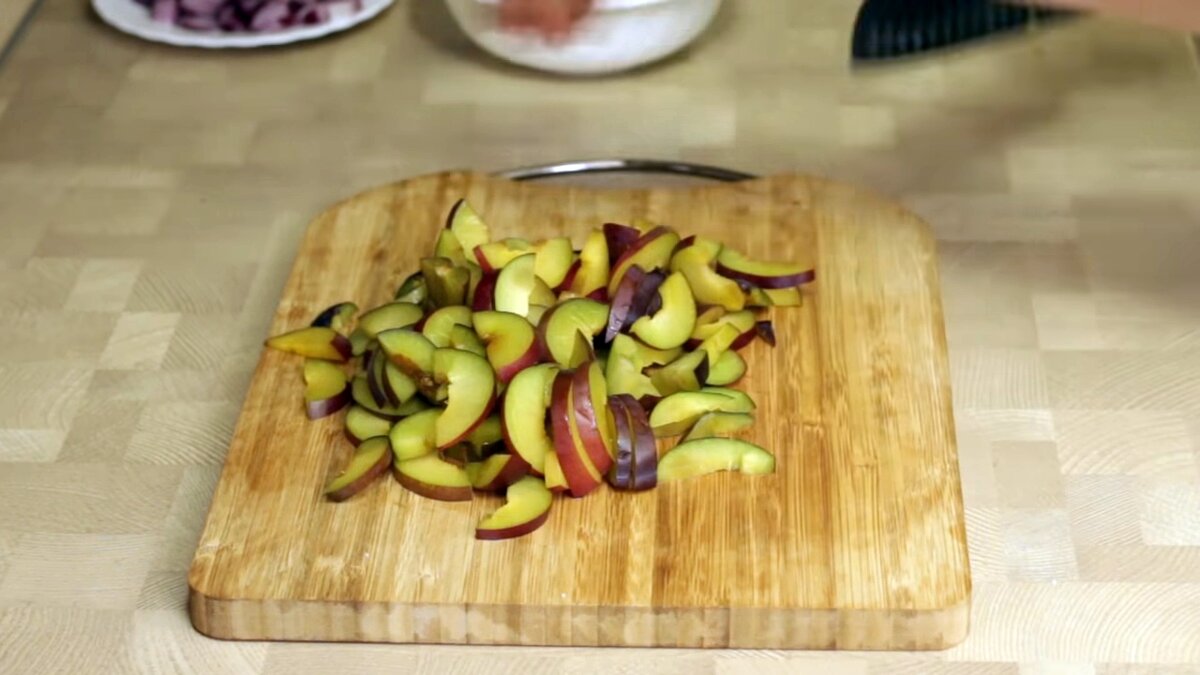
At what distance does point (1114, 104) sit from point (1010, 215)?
A: 0.31 m

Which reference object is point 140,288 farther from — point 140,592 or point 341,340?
point 140,592

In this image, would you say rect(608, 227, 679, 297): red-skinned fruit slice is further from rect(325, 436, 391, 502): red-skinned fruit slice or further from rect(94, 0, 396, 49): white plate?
rect(94, 0, 396, 49): white plate

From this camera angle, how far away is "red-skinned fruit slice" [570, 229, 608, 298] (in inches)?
61.6

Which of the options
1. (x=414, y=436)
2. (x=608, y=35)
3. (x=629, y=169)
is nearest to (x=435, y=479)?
(x=414, y=436)

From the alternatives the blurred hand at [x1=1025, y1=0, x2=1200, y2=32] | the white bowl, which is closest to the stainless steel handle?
the white bowl

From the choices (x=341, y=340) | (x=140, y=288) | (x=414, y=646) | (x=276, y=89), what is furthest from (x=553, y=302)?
(x=276, y=89)

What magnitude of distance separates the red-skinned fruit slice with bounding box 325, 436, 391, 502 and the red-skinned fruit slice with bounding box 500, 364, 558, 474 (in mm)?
108

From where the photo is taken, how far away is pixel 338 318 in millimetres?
1585

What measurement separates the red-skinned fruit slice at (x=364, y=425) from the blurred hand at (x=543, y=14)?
0.35 m

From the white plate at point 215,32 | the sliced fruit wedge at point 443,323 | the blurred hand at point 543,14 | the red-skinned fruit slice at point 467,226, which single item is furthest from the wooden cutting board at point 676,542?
the white plate at point 215,32

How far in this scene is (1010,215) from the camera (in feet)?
6.02

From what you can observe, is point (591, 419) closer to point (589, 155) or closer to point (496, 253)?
point (496, 253)

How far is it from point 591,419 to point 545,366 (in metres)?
0.07

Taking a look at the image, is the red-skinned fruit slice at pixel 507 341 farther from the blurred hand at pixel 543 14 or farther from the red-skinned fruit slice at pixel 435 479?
the blurred hand at pixel 543 14
